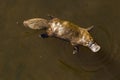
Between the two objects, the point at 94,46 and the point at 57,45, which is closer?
the point at 94,46

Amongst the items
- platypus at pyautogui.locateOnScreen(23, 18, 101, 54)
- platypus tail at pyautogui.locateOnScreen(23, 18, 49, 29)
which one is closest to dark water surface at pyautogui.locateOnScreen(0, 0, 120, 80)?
platypus tail at pyautogui.locateOnScreen(23, 18, 49, 29)

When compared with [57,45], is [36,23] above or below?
above

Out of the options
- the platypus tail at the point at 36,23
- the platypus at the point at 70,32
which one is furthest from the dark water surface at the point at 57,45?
the platypus at the point at 70,32

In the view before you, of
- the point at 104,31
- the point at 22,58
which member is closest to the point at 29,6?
the point at 22,58

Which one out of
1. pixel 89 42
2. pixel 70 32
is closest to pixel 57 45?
pixel 70 32

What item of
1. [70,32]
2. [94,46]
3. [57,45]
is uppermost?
[70,32]

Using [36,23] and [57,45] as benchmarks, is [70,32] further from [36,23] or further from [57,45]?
[36,23]

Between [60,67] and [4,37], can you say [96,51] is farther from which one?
Answer: [4,37]

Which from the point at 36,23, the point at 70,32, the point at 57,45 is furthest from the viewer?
the point at 57,45
